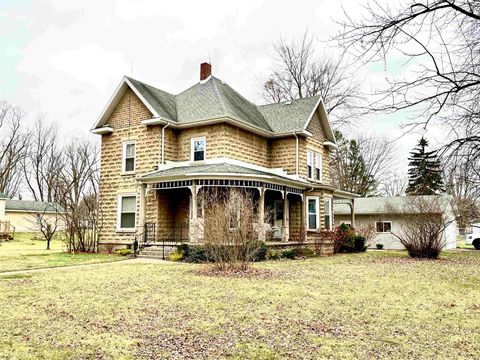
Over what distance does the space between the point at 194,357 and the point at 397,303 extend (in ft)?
17.1

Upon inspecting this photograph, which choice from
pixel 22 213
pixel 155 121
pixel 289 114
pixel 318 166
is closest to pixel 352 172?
pixel 318 166

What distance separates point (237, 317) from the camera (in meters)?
7.61

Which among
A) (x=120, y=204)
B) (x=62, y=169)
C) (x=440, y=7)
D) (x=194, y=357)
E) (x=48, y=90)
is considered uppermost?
(x=48, y=90)

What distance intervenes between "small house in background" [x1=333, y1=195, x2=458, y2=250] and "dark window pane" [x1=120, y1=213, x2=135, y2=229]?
60.7ft

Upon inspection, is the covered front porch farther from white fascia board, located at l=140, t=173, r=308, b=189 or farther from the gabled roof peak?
the gabled roof peak

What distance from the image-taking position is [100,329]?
679cm

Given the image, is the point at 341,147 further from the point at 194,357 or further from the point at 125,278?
the point at 194,357

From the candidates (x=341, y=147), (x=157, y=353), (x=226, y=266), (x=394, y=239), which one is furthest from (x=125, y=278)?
(x=341, y=147)

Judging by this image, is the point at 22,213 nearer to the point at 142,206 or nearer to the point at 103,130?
the point at 103,130

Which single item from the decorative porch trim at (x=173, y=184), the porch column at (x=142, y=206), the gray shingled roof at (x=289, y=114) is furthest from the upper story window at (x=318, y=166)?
the porch column at (x=142, y=206)

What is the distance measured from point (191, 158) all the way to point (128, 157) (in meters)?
3.41

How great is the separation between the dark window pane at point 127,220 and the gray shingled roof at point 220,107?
207 inches

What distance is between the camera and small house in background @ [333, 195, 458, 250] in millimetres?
32594

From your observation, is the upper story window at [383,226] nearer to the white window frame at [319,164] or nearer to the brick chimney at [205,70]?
the white window frame at [319,164]
